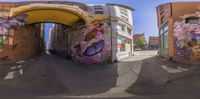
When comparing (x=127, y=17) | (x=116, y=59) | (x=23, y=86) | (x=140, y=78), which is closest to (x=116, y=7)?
(x=127, y=17)

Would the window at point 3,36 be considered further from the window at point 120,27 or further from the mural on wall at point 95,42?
the window at point 120,27

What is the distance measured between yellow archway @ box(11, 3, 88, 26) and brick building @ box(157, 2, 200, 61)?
27.0 ft

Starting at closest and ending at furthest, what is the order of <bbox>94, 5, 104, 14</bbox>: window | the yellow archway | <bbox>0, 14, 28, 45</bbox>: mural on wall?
the yellow archway, <bbox>0, 14, 28, 45</bbox>: mural on wall, <bbox>94, 5, 104, 14</bbox>: window

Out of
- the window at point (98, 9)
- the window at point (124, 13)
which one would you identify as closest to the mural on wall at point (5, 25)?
the window at point (98, 9)

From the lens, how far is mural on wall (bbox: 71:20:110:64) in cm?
3275

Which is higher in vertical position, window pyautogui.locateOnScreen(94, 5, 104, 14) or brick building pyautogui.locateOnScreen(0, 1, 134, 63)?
window pyautogui.locateOnScreen(94, 5, 104, 14)

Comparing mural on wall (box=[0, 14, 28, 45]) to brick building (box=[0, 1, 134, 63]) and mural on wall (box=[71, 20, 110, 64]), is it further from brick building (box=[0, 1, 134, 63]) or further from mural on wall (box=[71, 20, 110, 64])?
mural on wall (box=[71, 20, 110, 64])

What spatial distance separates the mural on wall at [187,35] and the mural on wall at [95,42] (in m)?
6.81

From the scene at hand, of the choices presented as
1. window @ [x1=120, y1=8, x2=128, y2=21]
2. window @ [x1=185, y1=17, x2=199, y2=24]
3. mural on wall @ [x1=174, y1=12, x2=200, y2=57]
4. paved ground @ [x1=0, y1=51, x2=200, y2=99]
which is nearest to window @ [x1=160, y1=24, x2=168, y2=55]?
mural on wall @ [x1=174, y1=12, x2=200, y2=57]

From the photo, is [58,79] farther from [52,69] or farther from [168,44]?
[168,44]

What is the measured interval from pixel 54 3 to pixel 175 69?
1363 centimetres

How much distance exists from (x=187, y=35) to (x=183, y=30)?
0.58 m

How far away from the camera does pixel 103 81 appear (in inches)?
974

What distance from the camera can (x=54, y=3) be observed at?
3297 cm
